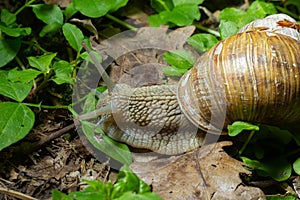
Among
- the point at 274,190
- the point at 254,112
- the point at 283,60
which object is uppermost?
the point at 283,60

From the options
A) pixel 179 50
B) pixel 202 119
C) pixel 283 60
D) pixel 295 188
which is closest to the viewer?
pixel 283 60

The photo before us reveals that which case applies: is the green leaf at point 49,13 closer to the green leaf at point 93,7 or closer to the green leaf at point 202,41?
the green leaf at point 93,7

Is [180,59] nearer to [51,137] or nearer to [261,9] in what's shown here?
[261,9]

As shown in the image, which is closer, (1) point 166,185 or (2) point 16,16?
(1) point 166,185

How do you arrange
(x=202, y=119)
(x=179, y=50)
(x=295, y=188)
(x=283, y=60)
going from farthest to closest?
1. (x=179, y=50)
2. (x=202, y=119)
3. (x=295, y=188)
4. (x=283, y=60)

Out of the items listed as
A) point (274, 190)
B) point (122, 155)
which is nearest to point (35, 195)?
point (122, 155)

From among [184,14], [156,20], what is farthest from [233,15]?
[156,20]

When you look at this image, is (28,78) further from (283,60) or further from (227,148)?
(283,60)
